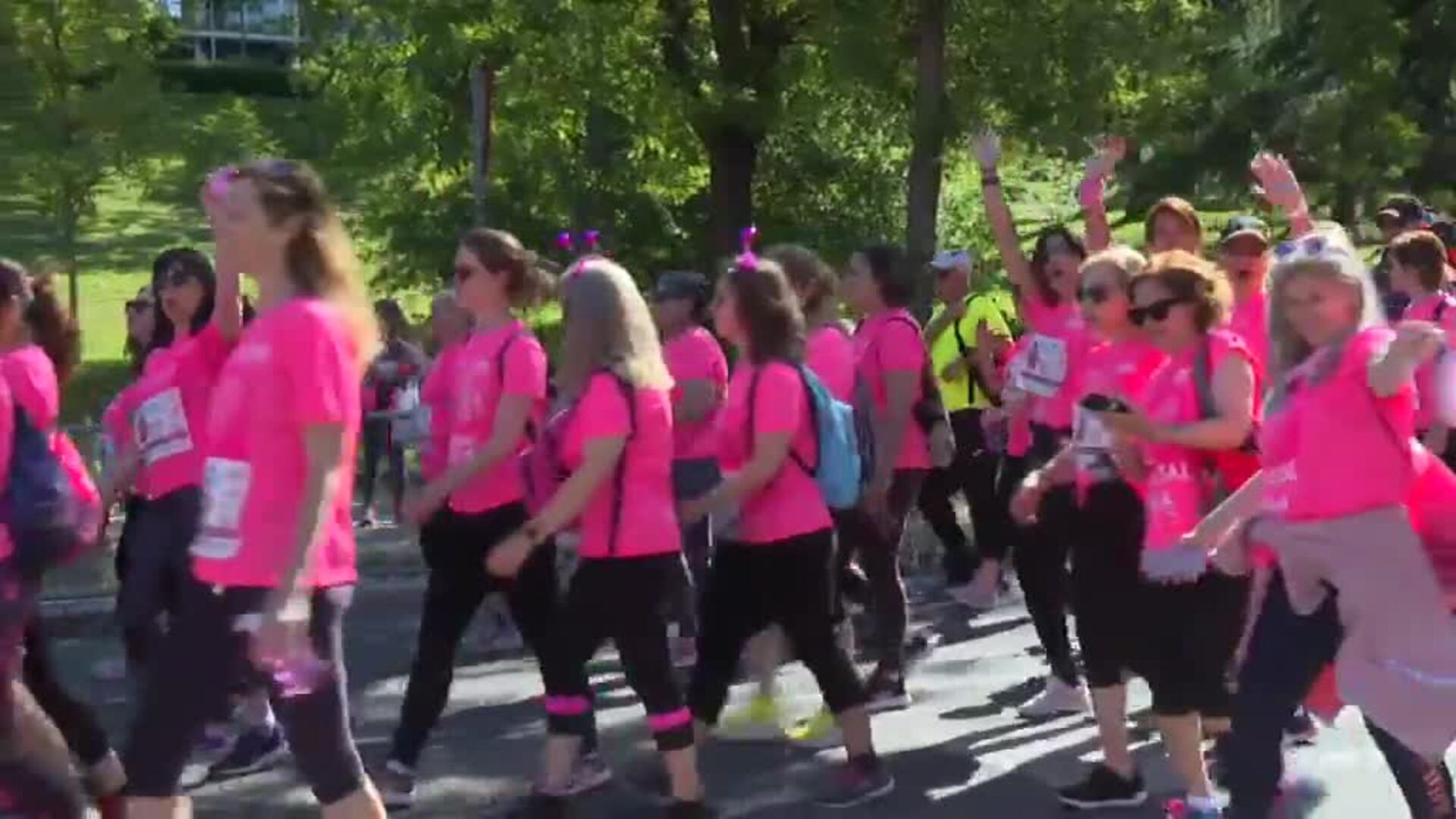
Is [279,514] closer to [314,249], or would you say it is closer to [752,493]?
[314,249]

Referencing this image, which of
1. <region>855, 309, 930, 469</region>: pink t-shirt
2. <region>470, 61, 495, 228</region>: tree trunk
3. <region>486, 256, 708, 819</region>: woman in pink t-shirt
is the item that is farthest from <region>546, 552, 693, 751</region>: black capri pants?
<region>470, 61, 495, 228</region>: tree trunk

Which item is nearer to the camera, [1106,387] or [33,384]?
[33,384]

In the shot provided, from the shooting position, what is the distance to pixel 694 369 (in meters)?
7.31

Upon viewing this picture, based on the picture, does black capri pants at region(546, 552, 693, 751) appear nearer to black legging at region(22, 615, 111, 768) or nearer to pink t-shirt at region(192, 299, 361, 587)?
black legging at region(22, 615, 111, 768)

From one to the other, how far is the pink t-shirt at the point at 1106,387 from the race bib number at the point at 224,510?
244cm

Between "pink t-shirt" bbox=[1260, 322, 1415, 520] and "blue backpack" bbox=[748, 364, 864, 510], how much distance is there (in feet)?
5.29

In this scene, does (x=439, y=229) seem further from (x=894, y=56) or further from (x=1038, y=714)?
(x=1038, y=714)

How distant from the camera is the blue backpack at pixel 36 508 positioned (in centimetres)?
512

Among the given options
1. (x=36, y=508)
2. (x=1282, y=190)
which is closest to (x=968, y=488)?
(x=1282, y=190)

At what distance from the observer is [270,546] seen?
435cm

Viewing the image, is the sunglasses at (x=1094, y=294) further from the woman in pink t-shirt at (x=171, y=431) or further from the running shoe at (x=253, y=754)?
the running shoe at (x=253, y=754)

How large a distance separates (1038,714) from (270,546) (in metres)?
3.96

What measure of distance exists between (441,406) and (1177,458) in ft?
7.11

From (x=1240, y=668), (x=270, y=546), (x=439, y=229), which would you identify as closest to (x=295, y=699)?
(x=270, y=546)
